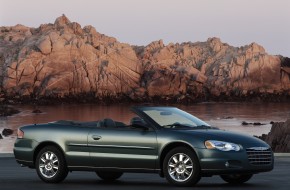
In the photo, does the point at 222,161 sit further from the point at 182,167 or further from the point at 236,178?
the point at 236,178

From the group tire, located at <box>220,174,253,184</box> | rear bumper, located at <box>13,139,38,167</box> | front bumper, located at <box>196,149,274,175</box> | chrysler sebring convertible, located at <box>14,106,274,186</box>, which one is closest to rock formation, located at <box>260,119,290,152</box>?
tire, located at <box>220,174,253,184</box>

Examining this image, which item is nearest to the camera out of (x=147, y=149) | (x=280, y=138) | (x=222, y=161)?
(x=222, y=161)

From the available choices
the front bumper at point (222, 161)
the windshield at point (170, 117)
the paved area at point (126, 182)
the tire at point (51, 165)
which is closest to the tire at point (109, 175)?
the paved area at point (126, 182)

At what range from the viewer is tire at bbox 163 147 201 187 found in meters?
12.9

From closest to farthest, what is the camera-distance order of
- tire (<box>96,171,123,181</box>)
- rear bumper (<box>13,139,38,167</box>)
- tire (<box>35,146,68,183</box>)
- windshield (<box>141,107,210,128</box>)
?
windshield (<box>141,107,210,128</box>) < tire (<box>35,146,68,183</box>) < rear bumper (<box>13,139,38,167</box>) < tire (<box>96,171,123,181</box>)

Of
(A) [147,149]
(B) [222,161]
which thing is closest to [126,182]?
(A) [147,149]

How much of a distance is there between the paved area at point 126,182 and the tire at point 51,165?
0.15 meters

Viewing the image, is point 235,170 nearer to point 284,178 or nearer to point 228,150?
point 228,150

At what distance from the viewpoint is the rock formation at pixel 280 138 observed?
38438 millimetres

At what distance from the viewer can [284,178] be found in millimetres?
14875

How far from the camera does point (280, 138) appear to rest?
40.5 m

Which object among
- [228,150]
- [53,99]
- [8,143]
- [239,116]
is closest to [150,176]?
[228,150]

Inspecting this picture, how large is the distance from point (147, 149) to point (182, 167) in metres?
0.71

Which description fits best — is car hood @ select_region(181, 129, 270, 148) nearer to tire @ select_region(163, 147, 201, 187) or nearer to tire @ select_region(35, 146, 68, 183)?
tire @ select_region(163, 147, 201, 187)
